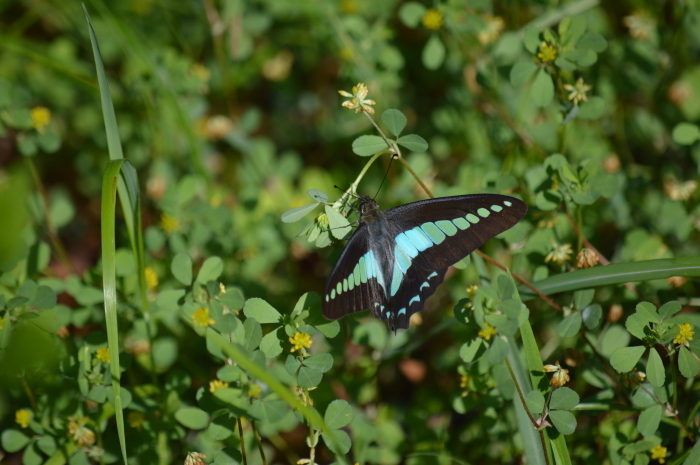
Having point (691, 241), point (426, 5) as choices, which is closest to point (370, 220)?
point (691, 241)

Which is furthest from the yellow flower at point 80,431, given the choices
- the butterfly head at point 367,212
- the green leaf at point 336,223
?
the butterfly head at point 367,212

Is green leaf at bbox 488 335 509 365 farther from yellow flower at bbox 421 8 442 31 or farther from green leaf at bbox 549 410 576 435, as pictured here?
yellow flower at bbox 421 8 442 31

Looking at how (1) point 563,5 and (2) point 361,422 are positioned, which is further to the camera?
(1) point 563,5

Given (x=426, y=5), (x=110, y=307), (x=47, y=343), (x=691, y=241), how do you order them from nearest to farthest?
(x=47, y=343), (x=110, y=307), (x=691, y=241), (x=426, y=5)

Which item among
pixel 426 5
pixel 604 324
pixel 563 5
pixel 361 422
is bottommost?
pixel 361 422

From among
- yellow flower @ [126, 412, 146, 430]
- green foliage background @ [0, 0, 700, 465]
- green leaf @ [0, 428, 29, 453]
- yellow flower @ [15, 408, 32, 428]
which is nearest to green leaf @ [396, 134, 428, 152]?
green foliage background @ [0, 0, 700, 465]

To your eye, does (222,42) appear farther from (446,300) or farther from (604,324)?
(604,324)

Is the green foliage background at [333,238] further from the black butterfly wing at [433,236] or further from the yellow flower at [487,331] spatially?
the black butterfly wing at [433,236]
